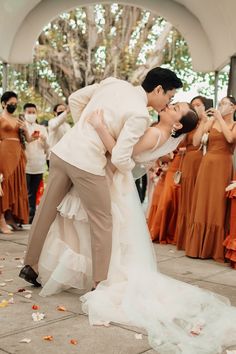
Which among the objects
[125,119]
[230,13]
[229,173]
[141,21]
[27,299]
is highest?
[141,21]

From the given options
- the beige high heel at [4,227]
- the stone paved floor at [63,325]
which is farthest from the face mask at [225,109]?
the beige high heel at [4,227]

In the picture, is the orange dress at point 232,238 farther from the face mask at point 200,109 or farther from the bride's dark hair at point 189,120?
the bride's dark hair at point 189,120

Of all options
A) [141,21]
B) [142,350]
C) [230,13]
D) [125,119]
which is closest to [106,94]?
[125,119]

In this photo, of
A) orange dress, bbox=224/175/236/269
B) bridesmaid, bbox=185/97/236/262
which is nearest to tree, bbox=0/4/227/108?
bridesmaid, bbox=185/97/236/262

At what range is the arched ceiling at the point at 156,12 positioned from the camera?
8906 mm

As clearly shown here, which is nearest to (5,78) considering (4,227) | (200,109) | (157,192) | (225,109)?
(4,227)

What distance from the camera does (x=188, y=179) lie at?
6203 mm

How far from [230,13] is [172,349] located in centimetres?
598

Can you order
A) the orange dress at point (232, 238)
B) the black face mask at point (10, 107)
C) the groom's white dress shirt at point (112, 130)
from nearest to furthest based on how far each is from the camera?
1. the groom's white dress shirt at point (112, 130)
2. the orange dress at point (232, 238)
3. the black face mask at point (10, 107)

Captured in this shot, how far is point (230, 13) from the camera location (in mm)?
7676

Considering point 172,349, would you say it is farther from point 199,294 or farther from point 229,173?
point 229,173

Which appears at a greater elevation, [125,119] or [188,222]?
[125,119]

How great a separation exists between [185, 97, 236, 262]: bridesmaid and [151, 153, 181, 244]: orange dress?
878mm

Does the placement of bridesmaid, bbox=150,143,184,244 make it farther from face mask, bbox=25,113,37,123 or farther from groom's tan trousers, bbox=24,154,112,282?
groom's tan trousers, bbox=24,154,112,282
